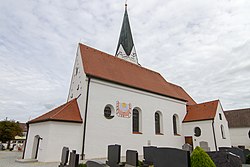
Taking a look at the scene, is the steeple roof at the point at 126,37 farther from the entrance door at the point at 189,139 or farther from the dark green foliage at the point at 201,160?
the dark green foliage at the point at 201,160

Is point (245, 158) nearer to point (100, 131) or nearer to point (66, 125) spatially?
point (100, 131)

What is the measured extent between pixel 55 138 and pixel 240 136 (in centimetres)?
2823

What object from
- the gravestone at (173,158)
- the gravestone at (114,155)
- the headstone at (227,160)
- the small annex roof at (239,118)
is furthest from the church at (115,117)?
the small annex roof at (239,118)

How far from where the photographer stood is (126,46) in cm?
2789

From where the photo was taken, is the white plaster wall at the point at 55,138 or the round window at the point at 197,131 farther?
the round window at the point at 197,131

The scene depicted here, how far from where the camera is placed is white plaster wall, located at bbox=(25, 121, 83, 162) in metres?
11.3

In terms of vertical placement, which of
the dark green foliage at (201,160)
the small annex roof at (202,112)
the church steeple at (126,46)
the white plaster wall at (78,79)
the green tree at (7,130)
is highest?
the church steeple at (126,46)

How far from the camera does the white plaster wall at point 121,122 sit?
1284cm

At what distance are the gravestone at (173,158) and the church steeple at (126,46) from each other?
22596 mm

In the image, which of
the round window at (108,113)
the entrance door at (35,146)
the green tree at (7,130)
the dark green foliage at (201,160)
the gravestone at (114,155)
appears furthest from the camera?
the green tree at (7,130)

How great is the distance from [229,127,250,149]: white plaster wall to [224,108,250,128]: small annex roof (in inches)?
24.5

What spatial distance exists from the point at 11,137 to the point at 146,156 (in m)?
29.7

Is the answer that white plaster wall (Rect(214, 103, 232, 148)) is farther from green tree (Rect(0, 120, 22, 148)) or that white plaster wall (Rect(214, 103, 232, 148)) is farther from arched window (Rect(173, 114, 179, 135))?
green tree (Rect(0, 120, 22, 148))

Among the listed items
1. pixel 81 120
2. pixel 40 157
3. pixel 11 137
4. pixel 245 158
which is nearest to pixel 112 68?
pixel 81 120
